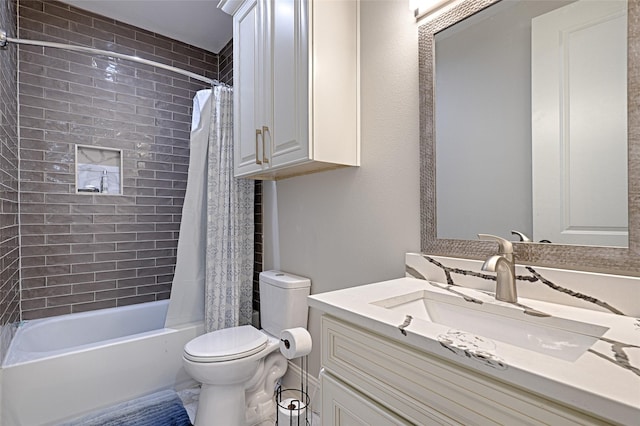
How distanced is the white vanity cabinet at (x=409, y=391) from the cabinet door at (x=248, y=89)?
113cm

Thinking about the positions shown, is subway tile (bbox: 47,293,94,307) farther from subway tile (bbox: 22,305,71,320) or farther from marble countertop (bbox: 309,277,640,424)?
marble countertop (bbox: 309,277,640,424)

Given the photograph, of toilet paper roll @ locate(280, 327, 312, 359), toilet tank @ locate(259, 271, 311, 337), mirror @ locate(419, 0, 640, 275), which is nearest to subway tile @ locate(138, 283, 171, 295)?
toilet tank @ locate(259, 271, 311, 337)

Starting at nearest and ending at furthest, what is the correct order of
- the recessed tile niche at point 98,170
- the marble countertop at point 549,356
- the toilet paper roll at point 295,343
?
the marble countertop at point 549,356
the toilet paper roll at point 295,343
the recessed tile niche at point 98,170

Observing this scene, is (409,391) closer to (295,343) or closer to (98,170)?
(295,343)

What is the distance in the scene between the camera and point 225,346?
162 centimetres

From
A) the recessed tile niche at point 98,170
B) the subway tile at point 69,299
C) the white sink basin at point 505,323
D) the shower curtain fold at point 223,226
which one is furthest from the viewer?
the recessed tile niche at point 98,170

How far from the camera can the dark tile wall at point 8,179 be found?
1660 millimetres

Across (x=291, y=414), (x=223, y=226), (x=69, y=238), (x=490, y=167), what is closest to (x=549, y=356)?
(x=490, y=167)

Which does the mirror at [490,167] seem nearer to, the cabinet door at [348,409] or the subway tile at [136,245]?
the cabinet door at [348,409]

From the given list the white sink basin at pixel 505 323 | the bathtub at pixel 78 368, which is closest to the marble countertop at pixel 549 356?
the white sink basin at pixel 505 323

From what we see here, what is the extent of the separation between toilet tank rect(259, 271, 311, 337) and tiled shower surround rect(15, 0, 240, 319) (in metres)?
1.25

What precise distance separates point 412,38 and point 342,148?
531 millimetres

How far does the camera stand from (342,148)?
1.48 meters

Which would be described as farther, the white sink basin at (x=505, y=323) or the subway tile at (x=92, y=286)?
the subway tile at (x=92, y=286)
